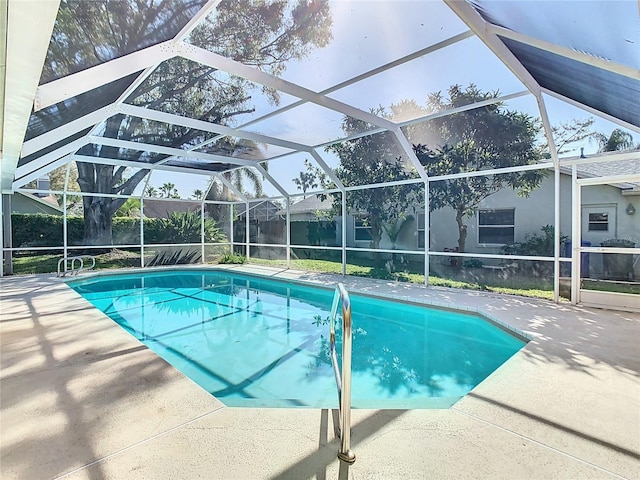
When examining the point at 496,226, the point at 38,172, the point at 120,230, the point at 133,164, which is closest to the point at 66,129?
the point at 133,164

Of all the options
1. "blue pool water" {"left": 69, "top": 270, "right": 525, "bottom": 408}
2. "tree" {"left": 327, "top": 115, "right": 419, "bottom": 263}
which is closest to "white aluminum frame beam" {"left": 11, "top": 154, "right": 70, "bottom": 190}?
"blue pool water" {"left": 69, "top": 270, "right": 525, "bottom": 408}

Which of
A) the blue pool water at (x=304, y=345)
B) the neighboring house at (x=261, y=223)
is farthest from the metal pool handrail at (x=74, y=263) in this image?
the neighboring house at (x=261, y=223)

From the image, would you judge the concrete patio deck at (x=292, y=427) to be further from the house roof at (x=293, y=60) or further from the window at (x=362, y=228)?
the window at (x=362, y=228)

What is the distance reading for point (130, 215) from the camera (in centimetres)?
1173

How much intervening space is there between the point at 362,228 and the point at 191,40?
273 inches

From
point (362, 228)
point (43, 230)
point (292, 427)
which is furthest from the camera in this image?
point (43, 230)

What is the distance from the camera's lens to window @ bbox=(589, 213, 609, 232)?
18.4 feet

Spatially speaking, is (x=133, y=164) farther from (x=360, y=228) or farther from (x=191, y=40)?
(x=191, y=40)

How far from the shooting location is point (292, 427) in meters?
2.08

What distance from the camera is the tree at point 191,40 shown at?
9.43ft

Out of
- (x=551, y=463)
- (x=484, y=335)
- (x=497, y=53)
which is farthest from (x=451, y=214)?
(x=551, y=463)

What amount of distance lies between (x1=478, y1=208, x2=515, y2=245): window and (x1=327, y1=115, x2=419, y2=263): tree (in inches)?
68.2

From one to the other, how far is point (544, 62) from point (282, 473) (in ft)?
15.6

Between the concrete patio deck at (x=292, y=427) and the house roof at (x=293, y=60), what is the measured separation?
236 centimetres
